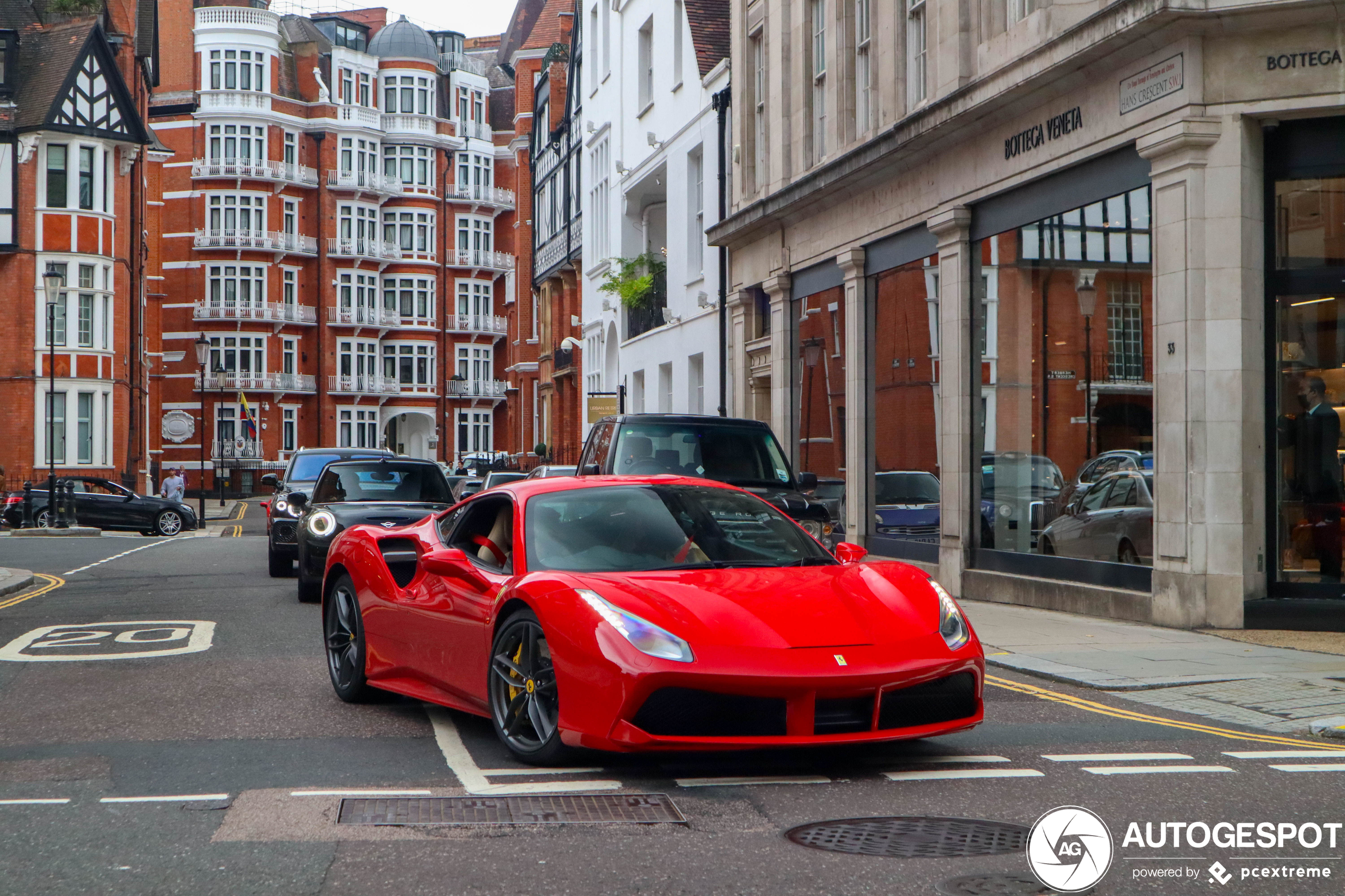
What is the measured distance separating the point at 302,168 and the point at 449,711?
73332mm

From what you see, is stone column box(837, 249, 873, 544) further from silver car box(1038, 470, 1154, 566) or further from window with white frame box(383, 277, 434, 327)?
window with white frame box(383, 277, 434, 327)

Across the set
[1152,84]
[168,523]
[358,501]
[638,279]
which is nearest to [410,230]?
[168,523]

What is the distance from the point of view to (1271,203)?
12945 mm

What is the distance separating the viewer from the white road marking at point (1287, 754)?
6988mm

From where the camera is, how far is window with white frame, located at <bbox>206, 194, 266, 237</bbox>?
76188 millimetres

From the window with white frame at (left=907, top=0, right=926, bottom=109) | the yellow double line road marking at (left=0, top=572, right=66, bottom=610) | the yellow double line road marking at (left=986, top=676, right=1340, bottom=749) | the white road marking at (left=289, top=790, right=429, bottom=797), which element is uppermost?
the window with white frame at (left=907, top=0, right=926, bottom=109)

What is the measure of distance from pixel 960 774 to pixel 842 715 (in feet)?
2.17

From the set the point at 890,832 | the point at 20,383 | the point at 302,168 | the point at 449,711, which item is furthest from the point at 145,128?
the point at 890,832

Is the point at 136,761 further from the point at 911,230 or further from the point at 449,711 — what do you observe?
the point at 911,230

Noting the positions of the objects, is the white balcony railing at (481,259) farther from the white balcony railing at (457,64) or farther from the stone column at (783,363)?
the stone column at (783,363)

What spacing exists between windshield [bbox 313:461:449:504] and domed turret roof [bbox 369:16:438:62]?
6884 centimetres

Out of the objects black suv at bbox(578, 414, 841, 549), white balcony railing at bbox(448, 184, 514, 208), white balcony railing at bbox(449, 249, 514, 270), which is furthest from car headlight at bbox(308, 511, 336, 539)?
white balcony railing at bbox(448, 184, 514, 208)

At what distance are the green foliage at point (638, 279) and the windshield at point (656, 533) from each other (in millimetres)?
28029

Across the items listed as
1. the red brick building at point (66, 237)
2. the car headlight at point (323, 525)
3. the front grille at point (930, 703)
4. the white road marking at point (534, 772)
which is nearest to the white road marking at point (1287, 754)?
the front grille at point (930, 703)
